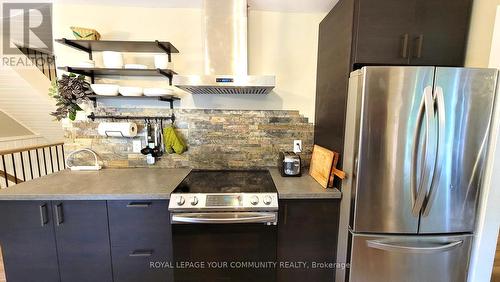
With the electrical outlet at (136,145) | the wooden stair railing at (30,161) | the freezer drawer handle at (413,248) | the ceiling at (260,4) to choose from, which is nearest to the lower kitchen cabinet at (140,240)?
the electrical outlet at (136,145)

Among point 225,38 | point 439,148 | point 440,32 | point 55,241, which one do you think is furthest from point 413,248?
point 55,241

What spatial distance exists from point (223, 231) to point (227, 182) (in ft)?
1.31

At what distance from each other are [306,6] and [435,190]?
1661 mm

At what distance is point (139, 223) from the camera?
4.86ft

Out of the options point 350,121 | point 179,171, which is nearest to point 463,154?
point 350,121

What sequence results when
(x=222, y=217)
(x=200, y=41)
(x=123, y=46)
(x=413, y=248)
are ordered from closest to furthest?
(x=413, y=248), (x=222, y=217), (x=123, y=46), (x=200, y=41)

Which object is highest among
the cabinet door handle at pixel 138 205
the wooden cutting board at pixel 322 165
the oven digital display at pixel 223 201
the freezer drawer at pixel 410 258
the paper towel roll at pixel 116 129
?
the paper towel roll at pixel 116 129

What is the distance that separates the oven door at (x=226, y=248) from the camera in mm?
1455

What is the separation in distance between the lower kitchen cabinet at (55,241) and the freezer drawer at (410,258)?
1.70m

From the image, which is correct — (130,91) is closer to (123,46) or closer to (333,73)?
(123,46)

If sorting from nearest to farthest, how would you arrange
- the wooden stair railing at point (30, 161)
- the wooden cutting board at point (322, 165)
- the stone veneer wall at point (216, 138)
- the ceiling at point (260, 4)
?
1. the wooden cutting board at point (322, 165)
2. the ceiling at point (260, 4)
3. the stone veneer wall at point (216, 138)
4. the wooden stair railing at point (30, 161)

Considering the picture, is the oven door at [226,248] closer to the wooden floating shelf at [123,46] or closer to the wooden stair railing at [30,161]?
the wooden floating shelf at [123,46]

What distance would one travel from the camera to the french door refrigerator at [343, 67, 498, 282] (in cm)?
119

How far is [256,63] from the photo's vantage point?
6.55 ft
